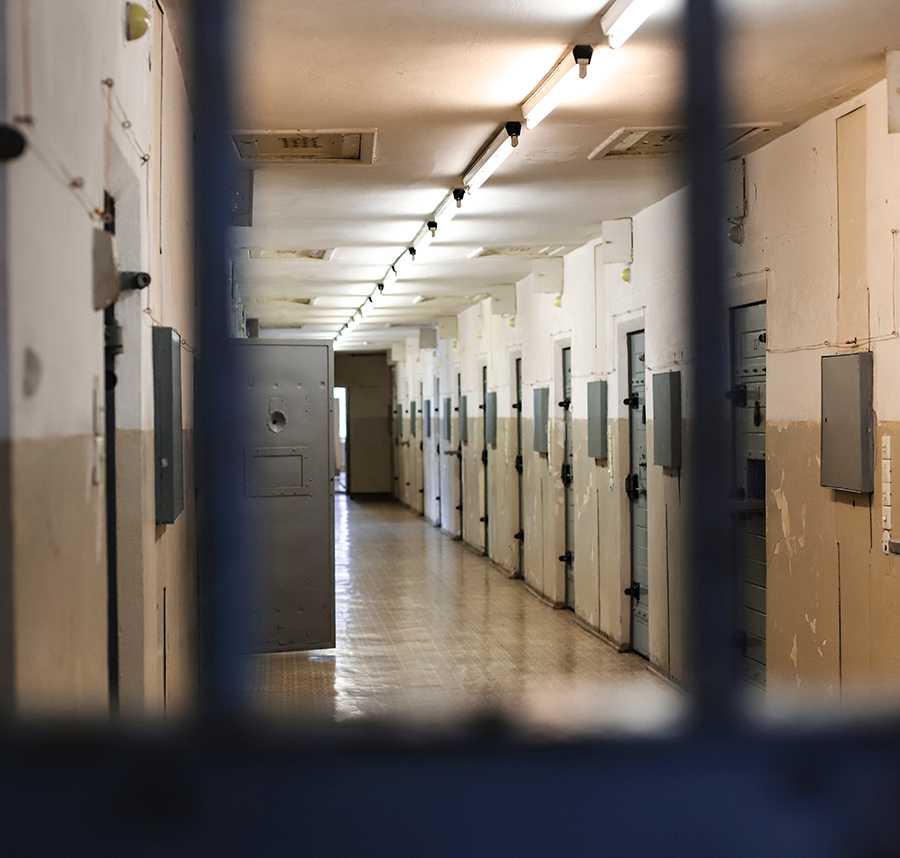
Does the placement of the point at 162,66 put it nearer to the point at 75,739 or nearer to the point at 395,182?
the point at 75,739

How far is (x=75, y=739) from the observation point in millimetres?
1419

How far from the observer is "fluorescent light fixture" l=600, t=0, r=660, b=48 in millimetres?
3705

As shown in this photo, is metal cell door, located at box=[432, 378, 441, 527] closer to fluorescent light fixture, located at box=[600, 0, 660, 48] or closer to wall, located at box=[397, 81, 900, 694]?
wall, located at box=[397, 81, 900, 694]

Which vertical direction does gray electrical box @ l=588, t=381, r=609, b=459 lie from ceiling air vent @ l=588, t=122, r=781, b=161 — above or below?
below

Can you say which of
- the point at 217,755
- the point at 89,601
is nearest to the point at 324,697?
the point at 89,601

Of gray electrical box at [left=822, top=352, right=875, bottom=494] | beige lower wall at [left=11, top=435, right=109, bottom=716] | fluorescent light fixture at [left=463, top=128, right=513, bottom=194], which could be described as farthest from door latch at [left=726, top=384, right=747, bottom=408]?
beige lower wall at [left=11, top=435, right=109, bottom=716]

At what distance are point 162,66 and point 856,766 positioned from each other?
2977 millimetres

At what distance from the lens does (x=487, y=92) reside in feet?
16.4

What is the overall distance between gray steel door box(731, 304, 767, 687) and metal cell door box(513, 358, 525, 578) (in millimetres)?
5109

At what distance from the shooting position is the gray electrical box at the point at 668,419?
682 centimetres

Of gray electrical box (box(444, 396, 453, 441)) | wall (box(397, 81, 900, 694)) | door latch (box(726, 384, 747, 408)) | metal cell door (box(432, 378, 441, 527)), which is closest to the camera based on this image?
wall (box(397, 81, 900, 694))

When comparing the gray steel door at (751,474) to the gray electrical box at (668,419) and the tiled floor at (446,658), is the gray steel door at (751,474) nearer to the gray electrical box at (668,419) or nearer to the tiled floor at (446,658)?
the gray electrical box at (668,419)

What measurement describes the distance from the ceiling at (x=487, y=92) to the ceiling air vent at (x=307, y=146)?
100mm

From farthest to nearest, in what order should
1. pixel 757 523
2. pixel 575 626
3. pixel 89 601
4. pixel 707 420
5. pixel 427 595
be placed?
1. pixel 427 595
2. pixel 575 626
3. pixel 757 523
4. pixel 89 601
5. pixel 707 420
